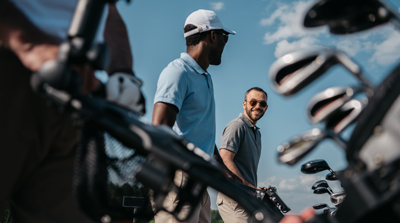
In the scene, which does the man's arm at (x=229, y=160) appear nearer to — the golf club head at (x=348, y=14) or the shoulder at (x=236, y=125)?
the shoulder at (x=236, y=125)

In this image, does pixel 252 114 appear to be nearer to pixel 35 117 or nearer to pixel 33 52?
pixel 35 117

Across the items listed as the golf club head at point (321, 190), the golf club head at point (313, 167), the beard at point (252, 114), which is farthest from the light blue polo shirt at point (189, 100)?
the golf club head at point (321, 190)

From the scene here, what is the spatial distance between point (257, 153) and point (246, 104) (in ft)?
3.17

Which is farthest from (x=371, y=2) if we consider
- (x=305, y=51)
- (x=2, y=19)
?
(x=2, y=19)

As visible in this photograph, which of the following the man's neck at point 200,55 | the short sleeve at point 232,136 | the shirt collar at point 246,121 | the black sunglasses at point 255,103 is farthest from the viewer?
the black sunglasses at point 255,103

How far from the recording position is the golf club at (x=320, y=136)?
110 centimetres

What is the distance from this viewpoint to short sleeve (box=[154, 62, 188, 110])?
8.34ft

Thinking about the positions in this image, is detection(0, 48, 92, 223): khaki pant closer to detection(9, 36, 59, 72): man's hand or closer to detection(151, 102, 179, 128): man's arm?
detection(9, 36, 59, 72): man's hand

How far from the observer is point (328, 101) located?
3.89ft

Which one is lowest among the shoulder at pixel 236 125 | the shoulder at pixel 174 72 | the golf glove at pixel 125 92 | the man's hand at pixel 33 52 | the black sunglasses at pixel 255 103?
the shoulder at pixel 236 125

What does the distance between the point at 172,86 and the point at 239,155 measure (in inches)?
74.5

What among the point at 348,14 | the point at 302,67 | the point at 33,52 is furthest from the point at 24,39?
the point at 348,14

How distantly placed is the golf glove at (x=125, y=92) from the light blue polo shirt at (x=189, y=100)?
1.26m

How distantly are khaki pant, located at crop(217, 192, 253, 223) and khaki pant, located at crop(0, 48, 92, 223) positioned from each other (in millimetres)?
2576
